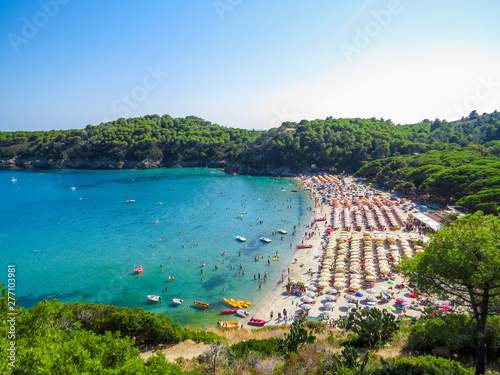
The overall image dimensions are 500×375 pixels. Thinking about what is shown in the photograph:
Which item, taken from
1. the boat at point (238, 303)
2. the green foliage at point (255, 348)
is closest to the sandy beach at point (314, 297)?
the boat at point (238, 303)

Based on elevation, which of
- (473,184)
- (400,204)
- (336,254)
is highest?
(473,184)

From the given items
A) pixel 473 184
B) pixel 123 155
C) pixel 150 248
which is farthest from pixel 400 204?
pixel 123 155

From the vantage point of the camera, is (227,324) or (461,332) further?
(227,324)

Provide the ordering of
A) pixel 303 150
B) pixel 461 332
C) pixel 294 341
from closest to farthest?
pixel 461 332
pixel 294 341
pixel 303 150

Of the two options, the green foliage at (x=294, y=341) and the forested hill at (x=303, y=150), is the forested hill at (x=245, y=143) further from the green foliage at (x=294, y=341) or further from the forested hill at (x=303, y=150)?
the green foliage at (x=294, y=341)

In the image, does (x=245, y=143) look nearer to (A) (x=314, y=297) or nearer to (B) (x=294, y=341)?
(A) (x=314, y=297)

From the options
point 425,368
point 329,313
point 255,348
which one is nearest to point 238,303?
point 329,313

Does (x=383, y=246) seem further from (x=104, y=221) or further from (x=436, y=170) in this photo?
(x=104, y=221)
